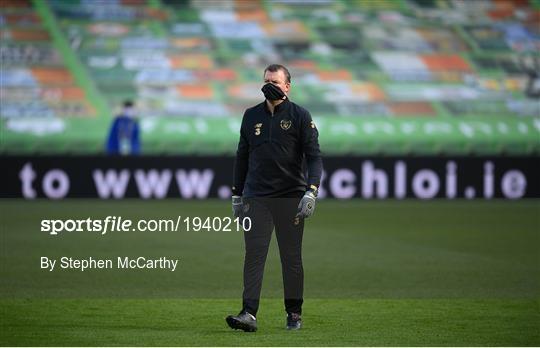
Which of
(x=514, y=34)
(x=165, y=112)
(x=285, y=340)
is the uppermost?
(x=514, y=34)

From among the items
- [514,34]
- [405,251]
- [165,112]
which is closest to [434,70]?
[514,34]

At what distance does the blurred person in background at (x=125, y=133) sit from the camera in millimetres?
26422

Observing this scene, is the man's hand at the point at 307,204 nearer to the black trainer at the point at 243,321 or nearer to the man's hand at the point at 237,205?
the man's hand at the point at 237,205

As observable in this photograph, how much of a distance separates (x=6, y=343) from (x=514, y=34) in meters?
27.9

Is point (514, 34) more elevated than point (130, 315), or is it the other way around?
point (514, 34)

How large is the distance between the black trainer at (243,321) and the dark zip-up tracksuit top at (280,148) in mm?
818

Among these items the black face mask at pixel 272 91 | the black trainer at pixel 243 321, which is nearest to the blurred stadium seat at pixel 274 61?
the black trainer at pixel 243 321

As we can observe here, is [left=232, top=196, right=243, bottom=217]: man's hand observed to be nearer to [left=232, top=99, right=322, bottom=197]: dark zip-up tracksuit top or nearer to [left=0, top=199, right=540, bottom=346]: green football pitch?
[left=232, top=99, right=322, bottom=197]: dark zip-up tracksuit top

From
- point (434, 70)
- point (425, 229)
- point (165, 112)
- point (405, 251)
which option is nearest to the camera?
point (405, 251)

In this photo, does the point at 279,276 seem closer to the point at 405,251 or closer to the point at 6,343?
the point at 405,251

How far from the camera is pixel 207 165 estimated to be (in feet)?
82.5

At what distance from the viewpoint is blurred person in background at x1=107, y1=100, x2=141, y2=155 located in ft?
86.7
